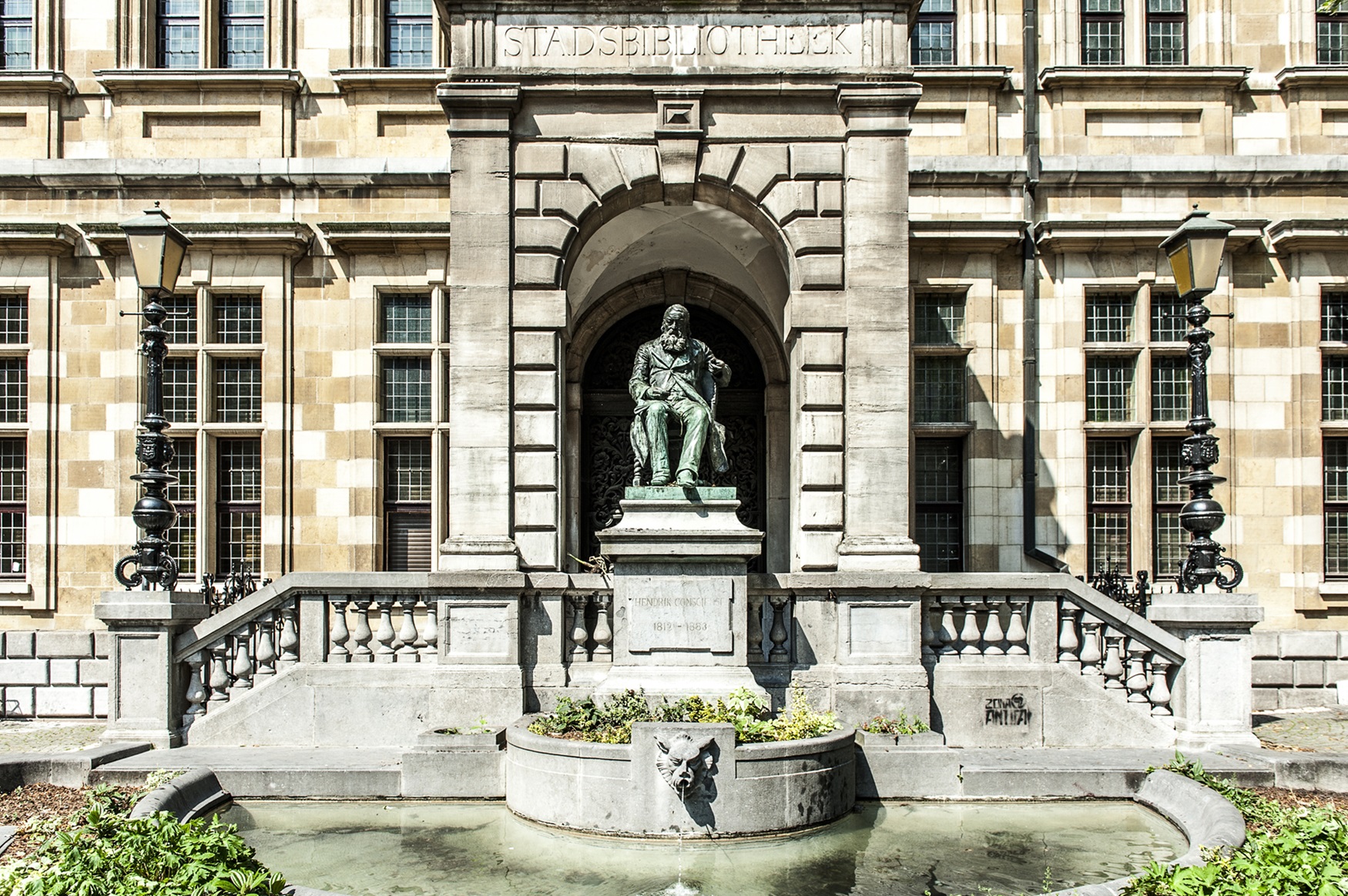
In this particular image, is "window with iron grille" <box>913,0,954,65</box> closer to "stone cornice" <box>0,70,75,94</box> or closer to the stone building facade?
the stone building facade

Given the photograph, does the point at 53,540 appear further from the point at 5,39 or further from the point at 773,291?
the point at 773,291

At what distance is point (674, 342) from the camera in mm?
10547

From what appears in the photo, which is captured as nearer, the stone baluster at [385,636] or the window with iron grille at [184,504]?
the stone baluster at [385,636]

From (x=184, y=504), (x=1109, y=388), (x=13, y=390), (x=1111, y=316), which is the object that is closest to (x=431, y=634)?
(x=184, y=504)

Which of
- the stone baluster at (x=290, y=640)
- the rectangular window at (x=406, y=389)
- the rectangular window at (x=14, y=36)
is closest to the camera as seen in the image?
the stone baluster at (x=290, y=640)

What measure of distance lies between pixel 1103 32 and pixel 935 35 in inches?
90.1

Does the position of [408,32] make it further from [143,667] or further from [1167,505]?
[1167,505]

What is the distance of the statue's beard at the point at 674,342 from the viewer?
10547 mm

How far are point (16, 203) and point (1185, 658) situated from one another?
50.0 ft

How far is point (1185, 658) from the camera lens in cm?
1028

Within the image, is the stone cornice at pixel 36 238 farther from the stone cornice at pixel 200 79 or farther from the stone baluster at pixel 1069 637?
the stone baluster at pixel 1069 637

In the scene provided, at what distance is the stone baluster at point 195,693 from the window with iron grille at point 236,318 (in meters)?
5.35

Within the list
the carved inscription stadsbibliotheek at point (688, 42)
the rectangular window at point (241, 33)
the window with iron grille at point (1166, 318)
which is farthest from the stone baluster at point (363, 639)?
the window with iron grille at point (1166, 318)

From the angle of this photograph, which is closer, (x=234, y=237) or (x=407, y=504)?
(x=234, y=237)
